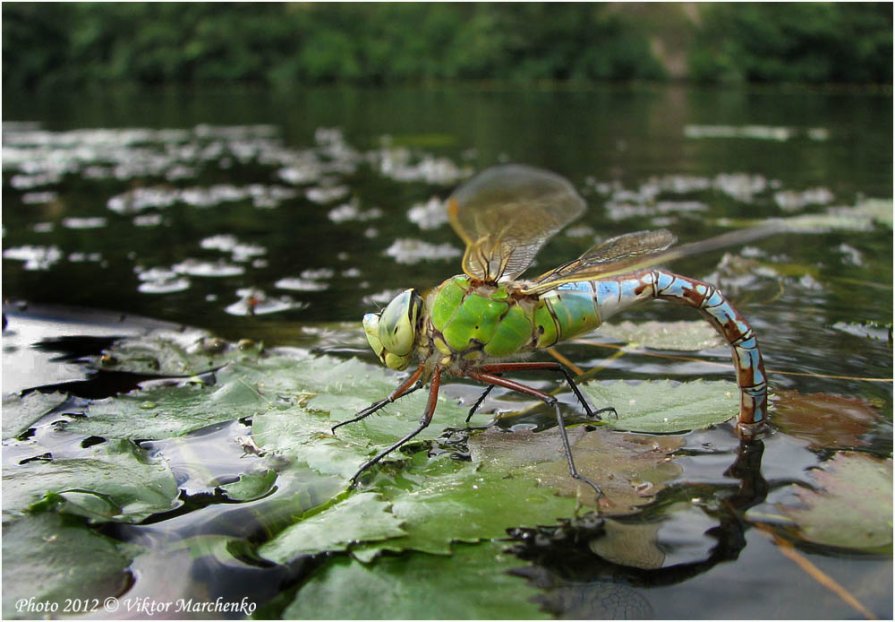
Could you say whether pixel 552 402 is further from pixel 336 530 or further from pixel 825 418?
pixel 825 418

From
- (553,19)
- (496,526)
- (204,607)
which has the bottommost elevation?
(204,607)

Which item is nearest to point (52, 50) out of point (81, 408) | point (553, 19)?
point (553, 19)

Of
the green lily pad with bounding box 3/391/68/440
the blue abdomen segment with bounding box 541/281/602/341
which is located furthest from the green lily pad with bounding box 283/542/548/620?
the green lily pad with bounding box 3/391/68/440

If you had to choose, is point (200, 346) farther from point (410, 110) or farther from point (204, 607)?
point (410, 110)

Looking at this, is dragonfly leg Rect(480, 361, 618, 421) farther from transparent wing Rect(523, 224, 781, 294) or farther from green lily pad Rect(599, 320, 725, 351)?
green lily pad Rect(599, 320, 725, 351)

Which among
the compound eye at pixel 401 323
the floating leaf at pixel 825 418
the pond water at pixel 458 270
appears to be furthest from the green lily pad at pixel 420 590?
the floating leaf at pixel 825 418

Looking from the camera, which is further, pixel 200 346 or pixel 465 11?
pixel 465 11
